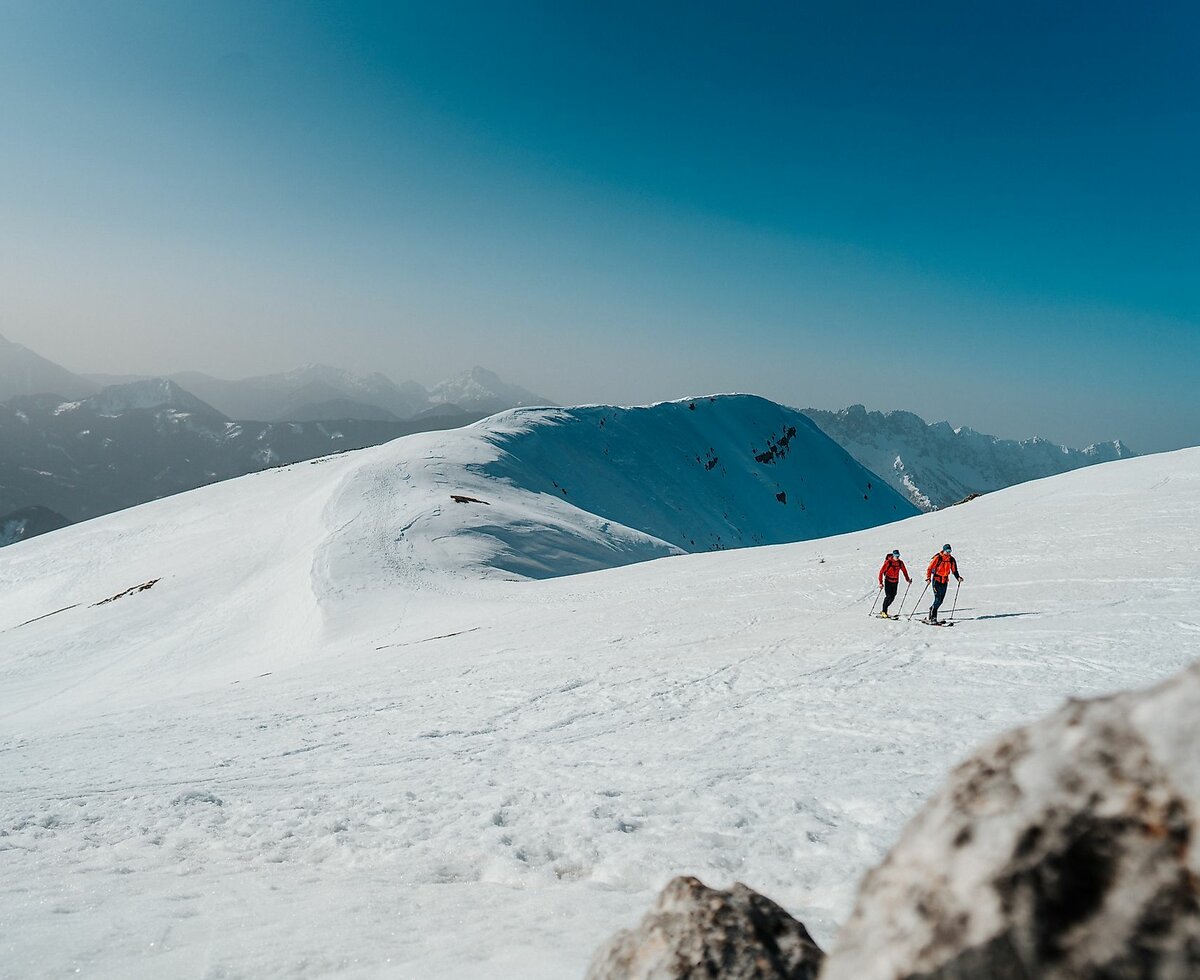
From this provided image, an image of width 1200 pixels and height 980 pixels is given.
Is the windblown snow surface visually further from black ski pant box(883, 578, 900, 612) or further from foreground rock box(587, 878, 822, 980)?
foreground rock box(587, 878, 822, 980)

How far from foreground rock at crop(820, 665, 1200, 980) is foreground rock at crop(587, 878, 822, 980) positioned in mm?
1166

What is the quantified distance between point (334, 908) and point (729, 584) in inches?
879

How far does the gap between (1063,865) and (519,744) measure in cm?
1018

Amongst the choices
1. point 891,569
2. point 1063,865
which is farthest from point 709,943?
point 891,569

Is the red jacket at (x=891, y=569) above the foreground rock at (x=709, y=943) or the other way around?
above

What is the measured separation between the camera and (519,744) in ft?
36.8

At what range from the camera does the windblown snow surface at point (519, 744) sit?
605cm

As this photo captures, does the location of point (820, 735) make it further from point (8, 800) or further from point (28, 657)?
point (28, 657)

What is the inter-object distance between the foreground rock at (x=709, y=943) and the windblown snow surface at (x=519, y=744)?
180 centimetres

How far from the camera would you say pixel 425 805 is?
28.7 feet

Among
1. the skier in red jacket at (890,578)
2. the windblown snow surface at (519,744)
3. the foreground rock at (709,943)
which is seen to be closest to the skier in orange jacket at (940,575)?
the skier in red jacket at (890,578)

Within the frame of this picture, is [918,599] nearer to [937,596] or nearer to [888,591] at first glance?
[888,591]

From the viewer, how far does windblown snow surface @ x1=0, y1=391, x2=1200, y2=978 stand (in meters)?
6.05

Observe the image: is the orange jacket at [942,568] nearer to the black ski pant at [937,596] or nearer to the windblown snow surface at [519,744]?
the black ski pant at [937,596]
